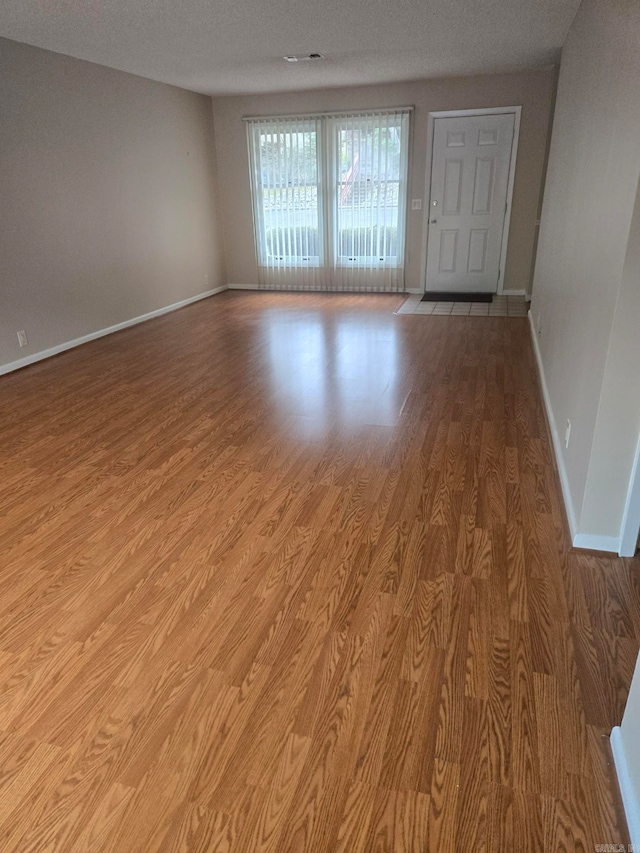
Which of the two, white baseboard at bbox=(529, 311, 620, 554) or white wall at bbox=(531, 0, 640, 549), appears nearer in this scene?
white wall at bbox=(531, 0, 640, 549)

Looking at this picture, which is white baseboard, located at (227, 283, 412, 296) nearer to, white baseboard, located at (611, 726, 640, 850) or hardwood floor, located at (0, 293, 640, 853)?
hardwood floor, located at (0, 293, 640, 853)

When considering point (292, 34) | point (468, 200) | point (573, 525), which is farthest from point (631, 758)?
point (468, 200)

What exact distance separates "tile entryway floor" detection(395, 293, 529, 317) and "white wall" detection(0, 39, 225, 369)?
3012 mm

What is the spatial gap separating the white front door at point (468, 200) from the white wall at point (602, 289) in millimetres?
3338

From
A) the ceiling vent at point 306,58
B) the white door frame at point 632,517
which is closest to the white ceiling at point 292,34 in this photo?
the ceiling vent at point 306,58

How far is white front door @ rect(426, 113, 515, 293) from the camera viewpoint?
6422mm

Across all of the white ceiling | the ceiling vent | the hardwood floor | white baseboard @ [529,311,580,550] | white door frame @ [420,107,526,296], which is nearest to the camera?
the hardwood floor

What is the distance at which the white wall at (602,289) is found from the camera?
5.80ft

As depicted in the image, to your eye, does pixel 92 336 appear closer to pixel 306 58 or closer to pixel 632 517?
pixel 306 58

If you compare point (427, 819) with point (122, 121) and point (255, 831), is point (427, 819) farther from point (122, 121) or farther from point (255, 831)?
point (122, 121)

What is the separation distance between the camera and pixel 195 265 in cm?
725

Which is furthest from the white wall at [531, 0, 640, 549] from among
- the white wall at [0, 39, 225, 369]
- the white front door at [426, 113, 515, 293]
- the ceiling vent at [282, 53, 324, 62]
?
the white wall at [0, 39, 225, 369]

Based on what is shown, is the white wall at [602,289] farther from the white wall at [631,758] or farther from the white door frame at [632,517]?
the white wall at [631,758]

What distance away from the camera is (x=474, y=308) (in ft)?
20.7
